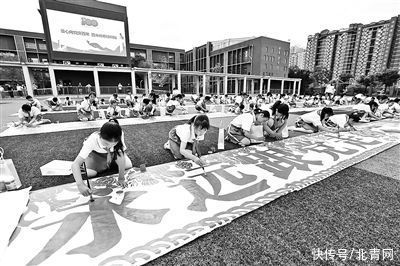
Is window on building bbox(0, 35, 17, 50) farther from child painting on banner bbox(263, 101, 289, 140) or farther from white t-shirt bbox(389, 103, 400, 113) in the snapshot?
white t-shirt bbox(389, 103, 400, 113)

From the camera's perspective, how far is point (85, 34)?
18281mm

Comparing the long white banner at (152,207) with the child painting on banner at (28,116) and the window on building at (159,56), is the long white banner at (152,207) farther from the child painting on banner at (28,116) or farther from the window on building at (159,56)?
the window on building at (159,56)

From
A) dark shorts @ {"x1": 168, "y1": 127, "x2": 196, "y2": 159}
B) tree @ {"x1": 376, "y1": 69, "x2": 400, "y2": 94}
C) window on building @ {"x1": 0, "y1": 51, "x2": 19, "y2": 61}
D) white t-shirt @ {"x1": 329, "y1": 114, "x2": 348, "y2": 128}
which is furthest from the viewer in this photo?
tree @ {"x1": 376, "y1": 69, "x2": 400, "y2": 94}

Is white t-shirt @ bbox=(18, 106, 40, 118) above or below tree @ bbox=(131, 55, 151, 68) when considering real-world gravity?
below

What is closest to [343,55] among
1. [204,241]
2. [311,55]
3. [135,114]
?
[311,55]

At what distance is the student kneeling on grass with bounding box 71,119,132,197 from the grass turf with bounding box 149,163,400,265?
A: 1.13 m

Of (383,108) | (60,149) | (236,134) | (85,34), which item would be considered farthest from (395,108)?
(85,34)

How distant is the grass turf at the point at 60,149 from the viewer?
2.75m

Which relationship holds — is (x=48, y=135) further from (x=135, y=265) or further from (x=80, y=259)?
(x=135, y=265)

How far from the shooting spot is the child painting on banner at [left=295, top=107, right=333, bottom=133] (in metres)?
4.91

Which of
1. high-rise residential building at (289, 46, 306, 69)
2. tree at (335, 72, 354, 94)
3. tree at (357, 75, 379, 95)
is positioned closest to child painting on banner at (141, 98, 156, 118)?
tree at (357, 75, 379, 95)

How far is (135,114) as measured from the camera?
28.2 feet

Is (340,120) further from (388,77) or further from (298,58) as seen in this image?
(298,58)

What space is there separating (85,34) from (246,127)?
2079cm
